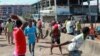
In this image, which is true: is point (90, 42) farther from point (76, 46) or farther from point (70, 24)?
point (70, 24)

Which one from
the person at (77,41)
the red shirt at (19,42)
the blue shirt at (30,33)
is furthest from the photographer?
the blue shirt at (30,33)

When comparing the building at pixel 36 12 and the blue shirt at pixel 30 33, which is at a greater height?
the building at pixel 36 12

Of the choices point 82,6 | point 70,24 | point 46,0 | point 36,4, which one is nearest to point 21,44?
point 70,24

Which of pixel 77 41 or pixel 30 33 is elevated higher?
pixel 77 41

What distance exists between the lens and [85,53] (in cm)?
1571

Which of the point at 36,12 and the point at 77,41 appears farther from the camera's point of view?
the point at 36,12

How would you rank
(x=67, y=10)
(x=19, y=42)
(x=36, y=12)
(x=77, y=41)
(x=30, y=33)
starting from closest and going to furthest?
(x=77, y=41) < (x=19, y=42) < (x=30, y=33) < (x=67, y=10) < (x=36, y=12)

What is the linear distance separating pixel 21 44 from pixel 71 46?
4.30 feet

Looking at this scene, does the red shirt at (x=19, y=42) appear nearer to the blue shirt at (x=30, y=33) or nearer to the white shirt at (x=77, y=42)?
the white shirt at (x=77, y=42)

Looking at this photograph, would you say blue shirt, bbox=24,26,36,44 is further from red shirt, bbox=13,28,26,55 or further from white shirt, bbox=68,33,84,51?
white shirt, bbox=68,33,84,51

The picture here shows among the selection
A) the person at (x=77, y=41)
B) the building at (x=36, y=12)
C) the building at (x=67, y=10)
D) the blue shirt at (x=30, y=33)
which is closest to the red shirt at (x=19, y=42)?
the person at (x=77, y=41)

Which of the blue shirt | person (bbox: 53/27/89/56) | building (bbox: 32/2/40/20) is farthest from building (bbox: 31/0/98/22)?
person (bbox: 53/27/89/56)

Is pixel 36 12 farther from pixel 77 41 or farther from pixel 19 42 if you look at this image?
pixel 77 41

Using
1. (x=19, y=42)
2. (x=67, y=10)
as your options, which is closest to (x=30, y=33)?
(x=19, y=42)
